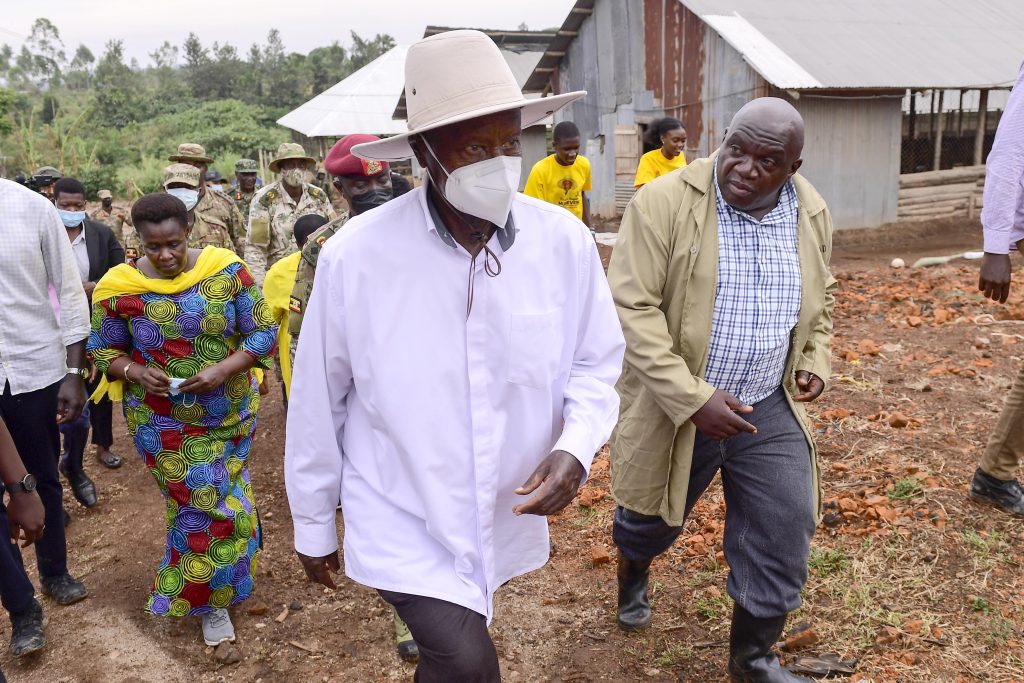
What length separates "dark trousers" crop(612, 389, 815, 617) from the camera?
284 centimetres

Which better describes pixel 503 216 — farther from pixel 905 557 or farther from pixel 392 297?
pixel 905 557

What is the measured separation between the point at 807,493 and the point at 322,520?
5.32ft

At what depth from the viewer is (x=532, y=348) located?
2.15 metres

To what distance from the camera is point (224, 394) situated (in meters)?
3.80

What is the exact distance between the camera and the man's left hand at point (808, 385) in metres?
2.94

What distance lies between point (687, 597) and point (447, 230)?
7.95 feet

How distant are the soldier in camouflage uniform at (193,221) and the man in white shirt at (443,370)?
427 centimetres

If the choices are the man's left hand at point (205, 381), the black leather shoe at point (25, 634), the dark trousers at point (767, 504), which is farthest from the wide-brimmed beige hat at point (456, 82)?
the black leather shoe at point (25, 634)

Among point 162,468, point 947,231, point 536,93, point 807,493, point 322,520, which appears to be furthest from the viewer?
point 536,93

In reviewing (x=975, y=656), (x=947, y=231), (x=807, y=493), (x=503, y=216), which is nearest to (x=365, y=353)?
(x=503, y=216)

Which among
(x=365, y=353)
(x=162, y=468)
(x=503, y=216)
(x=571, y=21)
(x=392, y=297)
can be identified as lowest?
(x=162, y=468)

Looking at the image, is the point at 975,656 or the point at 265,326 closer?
the point at 975,656

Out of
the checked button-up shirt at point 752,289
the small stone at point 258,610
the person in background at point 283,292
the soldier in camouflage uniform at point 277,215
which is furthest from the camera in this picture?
the soldier in camouflage uniform at point 277,215

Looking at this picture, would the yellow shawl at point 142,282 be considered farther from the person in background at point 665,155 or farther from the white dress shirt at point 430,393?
the person in background at point 665,155
